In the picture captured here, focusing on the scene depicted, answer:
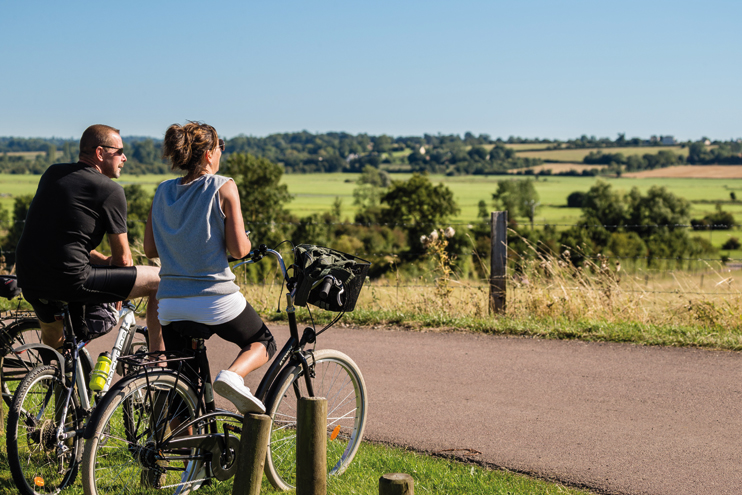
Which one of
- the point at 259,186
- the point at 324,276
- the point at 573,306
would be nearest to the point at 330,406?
the point at 324,276

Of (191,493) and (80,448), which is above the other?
(80,448)

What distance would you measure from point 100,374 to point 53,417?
0.45 metres

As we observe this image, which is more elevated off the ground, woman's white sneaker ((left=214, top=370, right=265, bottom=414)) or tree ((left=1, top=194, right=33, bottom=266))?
woman's white sneaker ((left=214, top=370, right=265, bottom=414))

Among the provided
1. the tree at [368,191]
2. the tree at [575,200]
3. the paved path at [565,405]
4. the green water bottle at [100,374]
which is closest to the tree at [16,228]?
the paved path at [565,405]

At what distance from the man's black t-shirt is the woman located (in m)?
0.53

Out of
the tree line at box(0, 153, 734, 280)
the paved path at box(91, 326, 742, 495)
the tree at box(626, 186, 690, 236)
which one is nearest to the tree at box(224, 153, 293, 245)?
the tree line at box(0, 153, 734, 280)

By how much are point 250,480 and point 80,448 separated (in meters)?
1.19

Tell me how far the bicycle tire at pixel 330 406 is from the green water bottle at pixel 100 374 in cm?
88

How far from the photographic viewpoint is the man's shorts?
12.9 ft

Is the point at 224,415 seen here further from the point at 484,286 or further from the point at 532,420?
the point at 484,286

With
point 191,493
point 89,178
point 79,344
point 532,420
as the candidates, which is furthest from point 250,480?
point 532,420

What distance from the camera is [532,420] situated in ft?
17.4

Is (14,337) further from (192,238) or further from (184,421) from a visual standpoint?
(192,238)

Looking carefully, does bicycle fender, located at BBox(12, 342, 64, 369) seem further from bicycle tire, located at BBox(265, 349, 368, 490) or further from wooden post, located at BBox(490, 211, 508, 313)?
wooden post, located at BBox(490, 211, 508, 313)
